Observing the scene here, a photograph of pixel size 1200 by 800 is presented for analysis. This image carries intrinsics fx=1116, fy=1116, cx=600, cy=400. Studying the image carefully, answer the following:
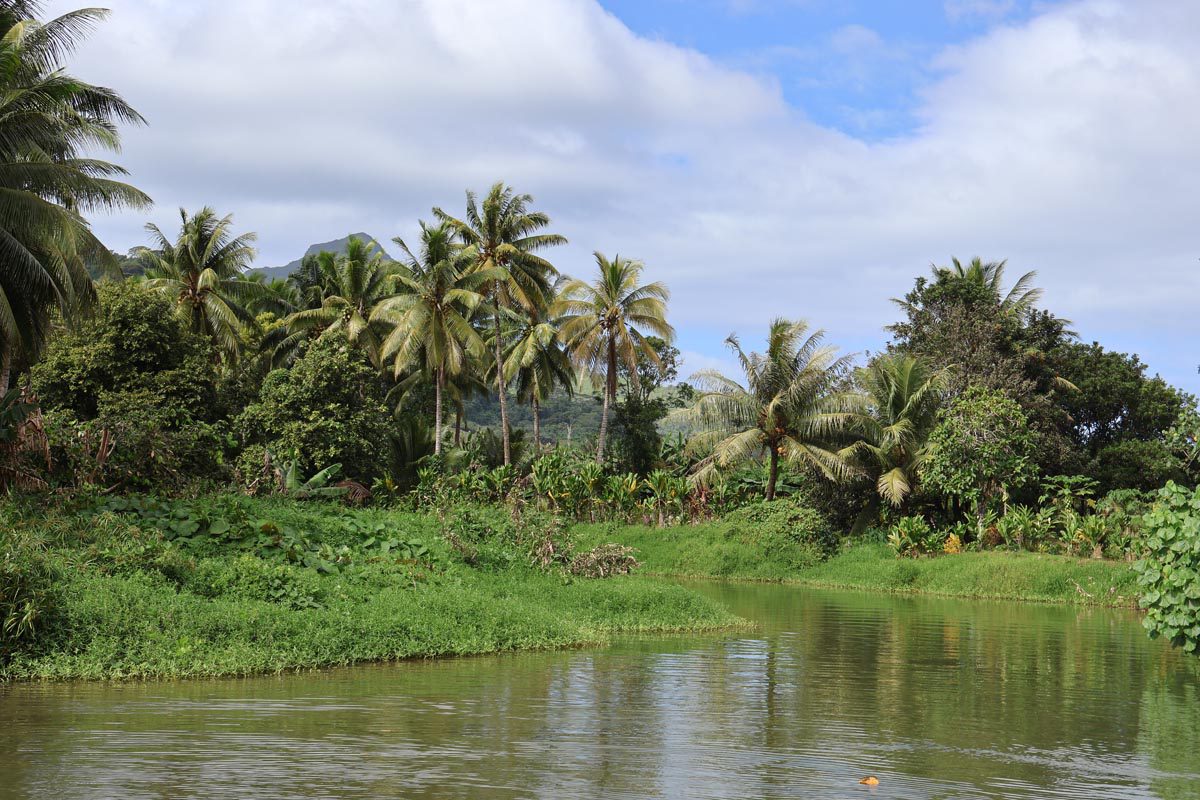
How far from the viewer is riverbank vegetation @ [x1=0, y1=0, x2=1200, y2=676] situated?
48.6 feet

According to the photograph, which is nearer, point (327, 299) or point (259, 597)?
point (259, 597)

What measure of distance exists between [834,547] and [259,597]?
26.1 meters

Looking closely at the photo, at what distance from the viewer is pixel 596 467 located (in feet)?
139

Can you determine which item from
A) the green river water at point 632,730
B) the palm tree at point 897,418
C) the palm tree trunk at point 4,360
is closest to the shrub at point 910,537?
the palm tree at point 897,418

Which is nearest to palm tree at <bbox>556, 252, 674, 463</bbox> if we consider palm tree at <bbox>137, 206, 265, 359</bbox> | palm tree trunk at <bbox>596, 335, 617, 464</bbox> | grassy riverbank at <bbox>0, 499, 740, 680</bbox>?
palm tree trunk at <bbox>596, 335, 617, 464</bbox>

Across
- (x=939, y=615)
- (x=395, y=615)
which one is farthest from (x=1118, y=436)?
(x=395, y=615)

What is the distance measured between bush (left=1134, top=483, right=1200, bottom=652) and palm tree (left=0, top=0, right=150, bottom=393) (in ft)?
60.3

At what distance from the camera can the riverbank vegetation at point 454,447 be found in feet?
48.6

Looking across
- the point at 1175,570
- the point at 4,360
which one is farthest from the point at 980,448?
the point at 4,360

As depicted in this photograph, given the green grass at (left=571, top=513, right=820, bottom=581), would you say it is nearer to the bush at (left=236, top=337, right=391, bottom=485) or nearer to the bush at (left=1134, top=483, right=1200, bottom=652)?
the bush at (left=236, top=337, right=391, bottom=485)

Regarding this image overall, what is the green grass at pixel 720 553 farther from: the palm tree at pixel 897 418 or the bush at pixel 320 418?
the bush at pixel 320 418

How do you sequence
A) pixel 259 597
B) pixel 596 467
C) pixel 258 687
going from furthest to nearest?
pixel 596 467, pixel 259 597, pixel 258 687

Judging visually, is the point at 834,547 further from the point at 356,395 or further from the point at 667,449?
the point at 356,395

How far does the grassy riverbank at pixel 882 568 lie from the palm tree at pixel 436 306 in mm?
8384
